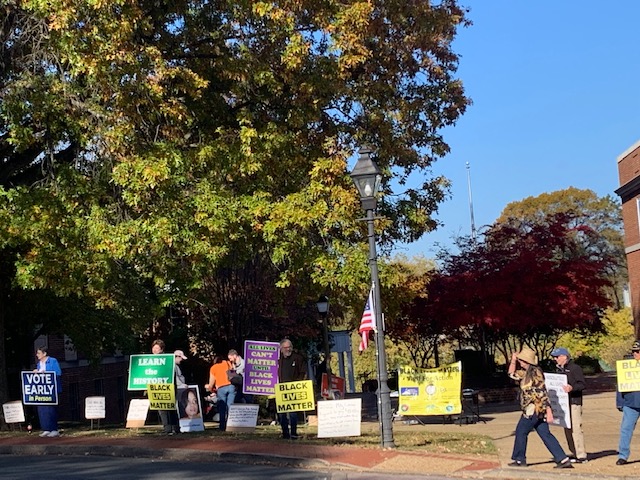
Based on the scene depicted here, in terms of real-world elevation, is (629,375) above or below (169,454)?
above

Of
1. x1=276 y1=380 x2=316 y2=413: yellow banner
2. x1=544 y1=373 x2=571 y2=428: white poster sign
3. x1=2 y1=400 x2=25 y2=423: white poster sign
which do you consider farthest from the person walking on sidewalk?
x1=2 y1=400 x2=25 y2=423: white poster sign

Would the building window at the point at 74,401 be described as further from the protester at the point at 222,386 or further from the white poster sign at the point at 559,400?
the white poster sign at the point at 559,400

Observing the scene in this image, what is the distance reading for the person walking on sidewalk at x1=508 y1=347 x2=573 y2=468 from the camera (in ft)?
42.0

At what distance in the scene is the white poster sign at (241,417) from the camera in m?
18.2

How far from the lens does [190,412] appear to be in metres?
18.7

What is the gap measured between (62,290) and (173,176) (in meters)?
3.26

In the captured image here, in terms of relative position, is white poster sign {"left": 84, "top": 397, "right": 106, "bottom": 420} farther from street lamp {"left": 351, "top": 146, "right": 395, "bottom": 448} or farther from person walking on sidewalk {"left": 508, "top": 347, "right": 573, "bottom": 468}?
person walking on sidewalk {"left": 508, "top": 347, "right": 573, "bottom": 468}

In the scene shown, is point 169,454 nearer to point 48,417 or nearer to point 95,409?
point 48,417

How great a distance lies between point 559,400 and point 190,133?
10331mm

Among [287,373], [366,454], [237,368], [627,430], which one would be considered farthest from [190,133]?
[627,430]

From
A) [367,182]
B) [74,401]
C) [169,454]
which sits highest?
[367,182]

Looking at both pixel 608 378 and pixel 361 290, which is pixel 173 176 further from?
pixel 608 378

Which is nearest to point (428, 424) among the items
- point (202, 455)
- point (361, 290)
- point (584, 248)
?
point (361, 290)

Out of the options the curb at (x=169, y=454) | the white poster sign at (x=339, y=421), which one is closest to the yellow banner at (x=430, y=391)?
the white poster sign at (x=339, y=421)
